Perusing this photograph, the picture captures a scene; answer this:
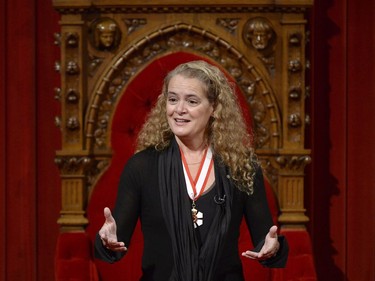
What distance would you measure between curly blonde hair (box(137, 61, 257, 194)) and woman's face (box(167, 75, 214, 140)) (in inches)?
0.9

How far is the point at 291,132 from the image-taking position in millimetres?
3381

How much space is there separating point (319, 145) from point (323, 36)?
475mm

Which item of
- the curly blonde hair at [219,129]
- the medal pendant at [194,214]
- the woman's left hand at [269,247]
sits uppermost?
the curly blonde hair at [219,129]

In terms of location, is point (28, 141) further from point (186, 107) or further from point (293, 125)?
point (186, 107)

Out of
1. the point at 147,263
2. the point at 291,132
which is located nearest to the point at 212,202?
the point at 147,263

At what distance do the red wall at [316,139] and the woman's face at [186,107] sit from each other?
5.04 feet

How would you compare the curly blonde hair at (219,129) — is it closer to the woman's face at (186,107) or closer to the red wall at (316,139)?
the woman's face at (186,107)

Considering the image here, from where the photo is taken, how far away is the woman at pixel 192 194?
6.73ft

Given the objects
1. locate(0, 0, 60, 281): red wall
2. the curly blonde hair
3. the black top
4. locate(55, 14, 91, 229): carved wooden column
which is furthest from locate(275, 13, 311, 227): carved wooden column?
the black top

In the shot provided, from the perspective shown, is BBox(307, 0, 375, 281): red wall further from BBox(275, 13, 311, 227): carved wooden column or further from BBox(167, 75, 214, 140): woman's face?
BBox(167, 75, 214, 140): woman's face

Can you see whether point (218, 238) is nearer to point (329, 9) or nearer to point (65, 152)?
point (65, 152)

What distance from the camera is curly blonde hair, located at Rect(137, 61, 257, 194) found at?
7.02 feet

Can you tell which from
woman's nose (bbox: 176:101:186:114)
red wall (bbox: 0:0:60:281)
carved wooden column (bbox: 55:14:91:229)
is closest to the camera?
woman's nose (bbox: 176:101:186:114)

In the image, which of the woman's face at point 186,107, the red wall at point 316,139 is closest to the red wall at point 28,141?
the red wall at point 316,139
